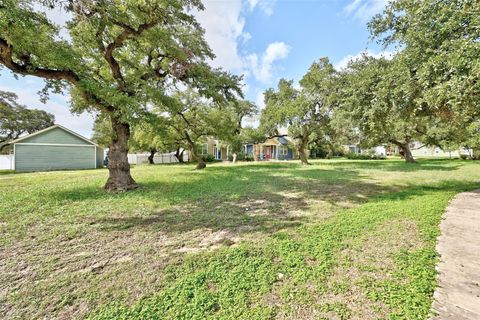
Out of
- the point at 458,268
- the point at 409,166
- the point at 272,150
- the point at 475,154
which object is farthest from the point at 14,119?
the point at 475,154

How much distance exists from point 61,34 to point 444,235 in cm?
1148

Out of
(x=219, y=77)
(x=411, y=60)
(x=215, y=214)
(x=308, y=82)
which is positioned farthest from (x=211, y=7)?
(x=308, y=82)

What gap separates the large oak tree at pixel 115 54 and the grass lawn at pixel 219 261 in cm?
341

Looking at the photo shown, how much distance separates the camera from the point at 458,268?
109 inches

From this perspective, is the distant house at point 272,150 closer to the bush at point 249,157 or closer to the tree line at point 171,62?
the bush at point 249,157

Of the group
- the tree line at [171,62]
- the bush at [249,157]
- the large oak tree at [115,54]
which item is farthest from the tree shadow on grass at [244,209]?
the bush at [249,157]

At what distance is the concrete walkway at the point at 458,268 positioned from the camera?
2080 millimetres

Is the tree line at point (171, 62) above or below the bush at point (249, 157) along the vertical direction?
above

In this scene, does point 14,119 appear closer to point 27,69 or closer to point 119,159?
point 119,159

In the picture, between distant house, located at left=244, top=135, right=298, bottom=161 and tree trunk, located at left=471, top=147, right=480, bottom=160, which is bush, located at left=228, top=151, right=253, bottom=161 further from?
tree trunk, located at left=471, top=147, right=480, bottom=160

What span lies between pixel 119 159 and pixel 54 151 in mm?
14458

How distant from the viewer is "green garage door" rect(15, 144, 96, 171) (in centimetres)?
1734

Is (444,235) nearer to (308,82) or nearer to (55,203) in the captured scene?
(55,203)

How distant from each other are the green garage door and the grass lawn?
50.3ft
